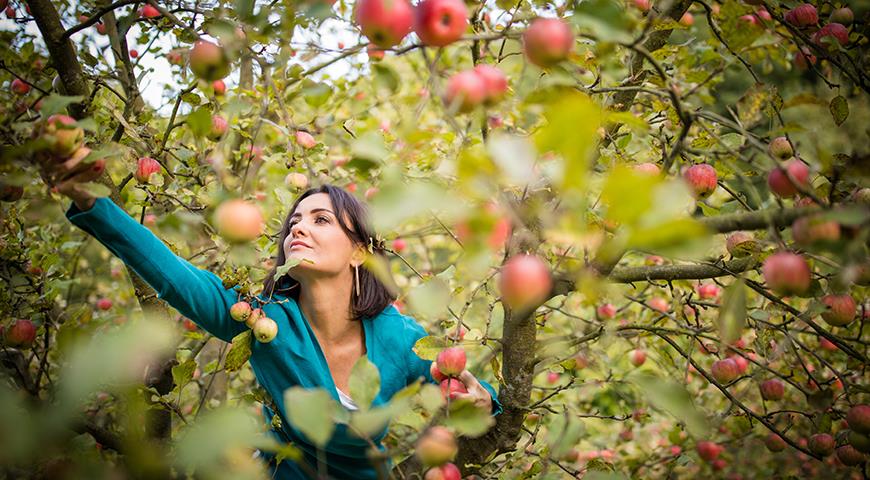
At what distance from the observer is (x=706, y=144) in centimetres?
136

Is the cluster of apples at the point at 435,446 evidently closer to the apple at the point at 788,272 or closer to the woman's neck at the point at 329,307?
the apple at the point at 788,272

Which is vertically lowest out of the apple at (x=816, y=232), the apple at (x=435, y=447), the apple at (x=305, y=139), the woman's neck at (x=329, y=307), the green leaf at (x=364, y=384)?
the apple at (x=435, y=447)

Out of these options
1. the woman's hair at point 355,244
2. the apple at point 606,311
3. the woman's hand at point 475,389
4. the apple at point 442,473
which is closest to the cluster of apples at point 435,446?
the apple at point 442,473

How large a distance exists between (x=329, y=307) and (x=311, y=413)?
1.11 m

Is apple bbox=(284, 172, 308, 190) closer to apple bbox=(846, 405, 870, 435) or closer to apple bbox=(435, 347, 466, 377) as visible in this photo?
apple bbox=(435, 347, 466, 377)

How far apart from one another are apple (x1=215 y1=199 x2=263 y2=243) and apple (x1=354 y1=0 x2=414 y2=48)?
1.05ft

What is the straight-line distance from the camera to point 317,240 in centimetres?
169

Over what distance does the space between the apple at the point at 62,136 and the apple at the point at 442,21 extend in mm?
521

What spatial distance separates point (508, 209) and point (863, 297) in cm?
162

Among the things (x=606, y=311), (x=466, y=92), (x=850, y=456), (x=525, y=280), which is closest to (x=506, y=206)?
(x=525, y=280)

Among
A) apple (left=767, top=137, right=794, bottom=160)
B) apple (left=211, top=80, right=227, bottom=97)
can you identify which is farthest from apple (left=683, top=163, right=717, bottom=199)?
apple (left=211, top=80, right=227, bottom=97)

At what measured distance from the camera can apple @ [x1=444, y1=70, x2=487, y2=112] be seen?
0.78m

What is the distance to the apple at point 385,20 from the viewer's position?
0.81m

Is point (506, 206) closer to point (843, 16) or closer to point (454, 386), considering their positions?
point (454, 386)
